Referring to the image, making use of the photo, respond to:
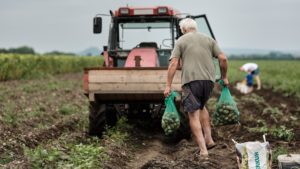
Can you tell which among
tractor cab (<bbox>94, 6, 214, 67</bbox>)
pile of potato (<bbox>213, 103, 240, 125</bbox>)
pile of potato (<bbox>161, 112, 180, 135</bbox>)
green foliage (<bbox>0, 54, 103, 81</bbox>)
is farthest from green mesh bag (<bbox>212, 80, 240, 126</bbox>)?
green foliage (<bbox>0, 54, 103, 81</bbox>)

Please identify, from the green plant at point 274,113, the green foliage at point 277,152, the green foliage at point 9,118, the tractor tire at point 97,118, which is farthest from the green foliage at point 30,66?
the green foliage at point 277,152

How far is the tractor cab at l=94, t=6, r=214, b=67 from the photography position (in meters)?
12.1

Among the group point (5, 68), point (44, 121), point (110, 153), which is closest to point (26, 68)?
point (5, 68)

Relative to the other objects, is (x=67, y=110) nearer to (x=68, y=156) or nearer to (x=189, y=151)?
(x=189, y=151)

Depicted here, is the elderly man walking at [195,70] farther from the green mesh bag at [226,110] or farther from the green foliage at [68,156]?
the green foliage at [68,156]

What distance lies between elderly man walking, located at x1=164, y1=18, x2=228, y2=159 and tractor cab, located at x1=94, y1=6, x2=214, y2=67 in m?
3.09

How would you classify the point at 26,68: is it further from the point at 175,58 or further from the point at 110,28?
the point at 175,58

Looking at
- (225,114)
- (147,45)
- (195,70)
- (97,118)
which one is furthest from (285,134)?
(147,45)

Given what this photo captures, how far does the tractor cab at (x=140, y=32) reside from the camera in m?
12.1

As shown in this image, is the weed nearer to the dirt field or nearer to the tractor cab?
the dirt field

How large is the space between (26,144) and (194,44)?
3532mm

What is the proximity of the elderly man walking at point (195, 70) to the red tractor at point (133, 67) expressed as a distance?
4.76ft

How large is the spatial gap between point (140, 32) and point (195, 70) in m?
4.05

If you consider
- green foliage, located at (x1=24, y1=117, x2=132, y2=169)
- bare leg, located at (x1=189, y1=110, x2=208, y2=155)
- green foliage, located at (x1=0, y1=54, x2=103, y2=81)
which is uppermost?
bare leg, located at (x1=189, y1=110, x2=208, y2=155)
